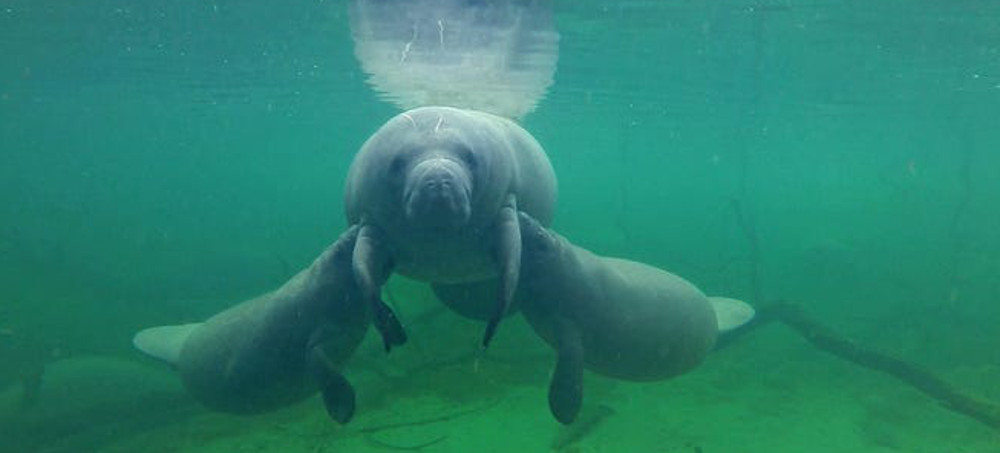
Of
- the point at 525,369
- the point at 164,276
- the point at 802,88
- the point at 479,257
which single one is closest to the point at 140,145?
the point at 164,276

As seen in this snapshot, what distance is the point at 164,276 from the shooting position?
16688 mm

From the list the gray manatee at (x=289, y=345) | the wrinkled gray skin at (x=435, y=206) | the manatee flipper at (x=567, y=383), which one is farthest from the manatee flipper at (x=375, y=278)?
the manatee flipper at (x=567, y=383)

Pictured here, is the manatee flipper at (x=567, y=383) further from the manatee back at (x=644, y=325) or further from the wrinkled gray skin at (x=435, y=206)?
the wrinkled gray skin at (x=435, y=206)

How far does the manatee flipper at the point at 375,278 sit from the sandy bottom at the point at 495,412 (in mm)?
3999

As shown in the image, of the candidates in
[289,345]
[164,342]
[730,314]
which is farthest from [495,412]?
[289,345]

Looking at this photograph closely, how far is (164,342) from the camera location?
5.91 meters

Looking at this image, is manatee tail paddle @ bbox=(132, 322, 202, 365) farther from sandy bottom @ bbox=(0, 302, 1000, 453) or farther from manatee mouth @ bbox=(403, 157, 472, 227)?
manatee mouth @ bbox=(403, 157, 472, 227)

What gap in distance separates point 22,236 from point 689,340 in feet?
73.3

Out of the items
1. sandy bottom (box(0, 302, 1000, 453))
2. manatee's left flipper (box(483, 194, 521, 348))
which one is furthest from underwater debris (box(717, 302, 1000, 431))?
manatee's left flipper (box(483, 194, 521, 348))

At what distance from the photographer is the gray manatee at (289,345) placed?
174 inches

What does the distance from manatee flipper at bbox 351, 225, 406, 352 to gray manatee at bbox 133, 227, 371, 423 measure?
0.68 feet

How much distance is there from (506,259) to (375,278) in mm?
761

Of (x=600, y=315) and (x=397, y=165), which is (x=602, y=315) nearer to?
(x=600, y=315)

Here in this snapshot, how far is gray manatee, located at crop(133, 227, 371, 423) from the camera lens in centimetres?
443
